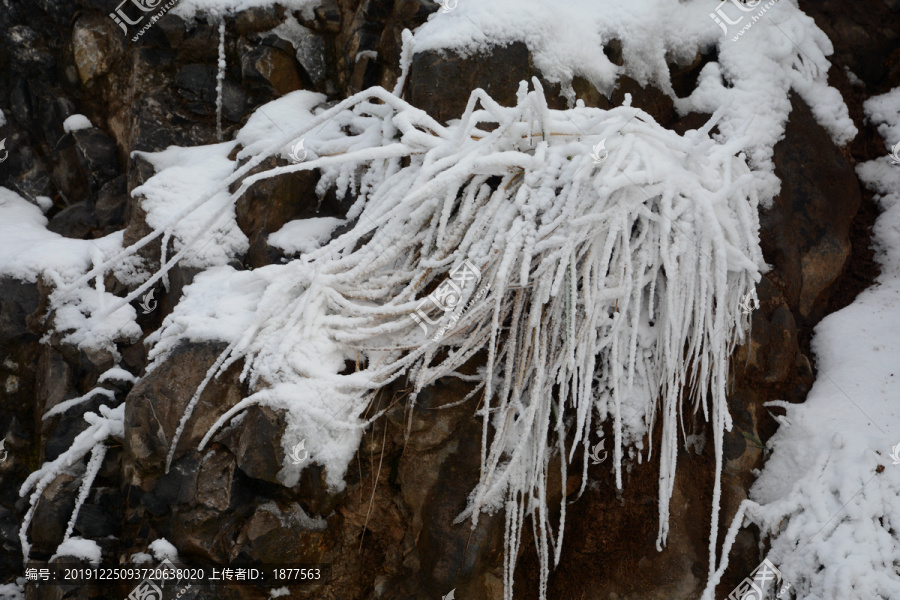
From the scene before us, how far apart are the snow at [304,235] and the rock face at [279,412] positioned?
0.06 metres

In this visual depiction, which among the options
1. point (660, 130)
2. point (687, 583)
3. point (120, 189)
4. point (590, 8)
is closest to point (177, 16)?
point (120, 189)

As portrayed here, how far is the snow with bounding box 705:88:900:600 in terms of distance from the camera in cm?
203

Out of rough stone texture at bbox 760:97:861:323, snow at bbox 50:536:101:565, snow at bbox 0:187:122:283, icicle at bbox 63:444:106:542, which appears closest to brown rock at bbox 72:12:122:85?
snow at bbox 0:187:122:283

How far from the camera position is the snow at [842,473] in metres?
2.03

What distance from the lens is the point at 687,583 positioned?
7.07 feet

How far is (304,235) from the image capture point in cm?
264

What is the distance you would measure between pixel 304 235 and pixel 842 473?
2.10 meters

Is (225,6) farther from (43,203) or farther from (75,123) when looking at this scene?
(43,203)

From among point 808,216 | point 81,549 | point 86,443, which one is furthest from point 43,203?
point 808,216

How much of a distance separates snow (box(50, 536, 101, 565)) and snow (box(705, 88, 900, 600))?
201cm

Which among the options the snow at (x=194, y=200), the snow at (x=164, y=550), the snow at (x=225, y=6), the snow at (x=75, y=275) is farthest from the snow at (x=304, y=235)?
the snow at (x=225, y=6)

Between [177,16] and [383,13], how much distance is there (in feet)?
3.37

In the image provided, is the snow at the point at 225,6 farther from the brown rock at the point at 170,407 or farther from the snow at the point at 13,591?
the snow at the point at 13,591

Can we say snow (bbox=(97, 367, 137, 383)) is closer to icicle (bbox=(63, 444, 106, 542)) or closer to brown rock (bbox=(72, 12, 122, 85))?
icicle (bbox=(63, 444, 106, 542))
